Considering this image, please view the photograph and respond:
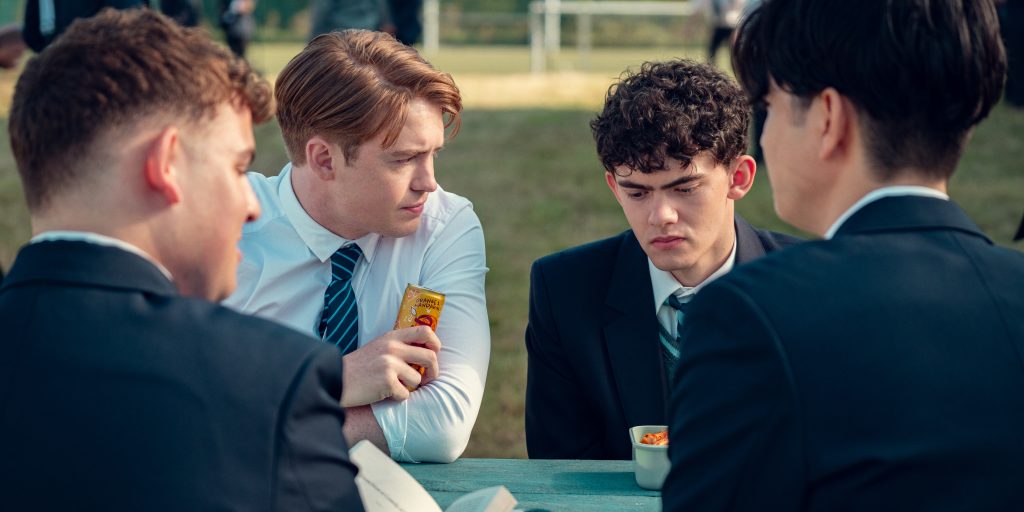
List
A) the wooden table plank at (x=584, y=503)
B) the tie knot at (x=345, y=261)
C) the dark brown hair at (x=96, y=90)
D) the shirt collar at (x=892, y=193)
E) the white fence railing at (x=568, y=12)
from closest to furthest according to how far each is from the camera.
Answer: the dark brown hair at (x=96, y=90) < the shirt collar at (x=892, y=193) < the wooden table plank at (x=584, y=503) < the tie knot at (x=345, y=261) < the white fence railing at (x=568, y=12)

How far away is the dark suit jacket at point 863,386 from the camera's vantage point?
4.70ft

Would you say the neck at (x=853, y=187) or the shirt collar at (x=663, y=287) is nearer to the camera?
the neck at (x=853, y=187)

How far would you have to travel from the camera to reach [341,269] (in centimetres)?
278

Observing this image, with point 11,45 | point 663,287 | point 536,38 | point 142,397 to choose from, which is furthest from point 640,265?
point 536,38

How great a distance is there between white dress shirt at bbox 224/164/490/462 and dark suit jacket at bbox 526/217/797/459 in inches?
7.4

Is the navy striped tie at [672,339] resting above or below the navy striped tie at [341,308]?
below

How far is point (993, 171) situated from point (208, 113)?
891 centimetres

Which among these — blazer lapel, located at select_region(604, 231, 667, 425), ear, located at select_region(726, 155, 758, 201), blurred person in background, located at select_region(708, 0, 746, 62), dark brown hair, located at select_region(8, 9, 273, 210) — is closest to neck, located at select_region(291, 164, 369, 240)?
blazer lapel, located at select_region(604, 231, 667, 425)

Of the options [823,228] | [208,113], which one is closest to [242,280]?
[208,113]

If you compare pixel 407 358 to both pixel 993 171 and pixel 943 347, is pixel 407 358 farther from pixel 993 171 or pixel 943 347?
pixel 993 171

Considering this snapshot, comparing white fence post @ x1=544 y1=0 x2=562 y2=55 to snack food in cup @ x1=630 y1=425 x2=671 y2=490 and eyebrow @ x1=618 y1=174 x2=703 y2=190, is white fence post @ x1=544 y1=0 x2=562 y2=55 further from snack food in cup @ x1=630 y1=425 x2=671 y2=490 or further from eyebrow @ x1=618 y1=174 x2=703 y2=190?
snack food in cup @ x1=630 y1=425 x2=671 y2=490

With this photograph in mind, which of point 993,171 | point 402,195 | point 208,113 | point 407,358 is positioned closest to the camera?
point 208,113

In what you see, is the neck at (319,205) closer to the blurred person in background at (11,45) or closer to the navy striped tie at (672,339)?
the navy striped tie at (672,339)

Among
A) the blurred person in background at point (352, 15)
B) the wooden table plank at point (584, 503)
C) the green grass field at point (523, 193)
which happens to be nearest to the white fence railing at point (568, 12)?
the green grass field at point (523, 193)
